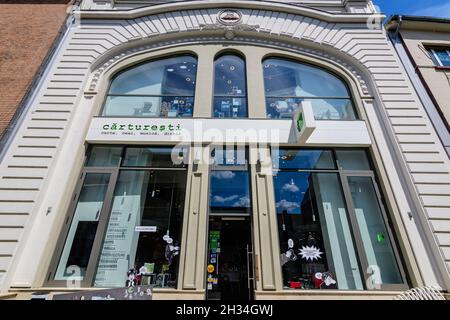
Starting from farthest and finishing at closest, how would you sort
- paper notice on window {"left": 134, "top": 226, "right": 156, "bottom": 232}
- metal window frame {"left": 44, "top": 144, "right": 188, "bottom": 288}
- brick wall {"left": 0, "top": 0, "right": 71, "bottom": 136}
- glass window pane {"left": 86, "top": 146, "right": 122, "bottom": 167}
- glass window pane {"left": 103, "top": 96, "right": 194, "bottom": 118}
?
glass window pane {"left": 103, "top": 96, "right": 194, "bottom": 118}
brick wall {"left": 0, "top": 0, "right": 71, "bottom": 136}
glass window pane {"left": 86, "top": 146, "right": 122, "bottom": 167}
paper notice on window {"left": 134, "top": 226, "right": 156, "bottom": 232}
metal window frame {"left": 44, "top": 144, "right": 188, "bottom": 288}

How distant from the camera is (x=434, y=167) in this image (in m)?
6.17

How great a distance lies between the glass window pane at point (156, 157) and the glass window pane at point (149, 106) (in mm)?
1218

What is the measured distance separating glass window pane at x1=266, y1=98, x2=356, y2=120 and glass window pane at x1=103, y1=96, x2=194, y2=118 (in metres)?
2.69

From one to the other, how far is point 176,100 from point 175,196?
130 inches

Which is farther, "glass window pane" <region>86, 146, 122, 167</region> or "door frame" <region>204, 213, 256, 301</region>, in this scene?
"glass window pane" <region>86, 146, 122, 167</region>

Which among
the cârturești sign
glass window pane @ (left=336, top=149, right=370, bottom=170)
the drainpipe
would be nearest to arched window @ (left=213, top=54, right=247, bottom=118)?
the cârturești sign

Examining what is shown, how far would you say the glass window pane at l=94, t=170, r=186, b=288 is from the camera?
5551 millimetres

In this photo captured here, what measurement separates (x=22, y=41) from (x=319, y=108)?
1033 cm

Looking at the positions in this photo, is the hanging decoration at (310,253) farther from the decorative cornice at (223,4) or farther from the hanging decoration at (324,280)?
the decorative cornice at (223,4)

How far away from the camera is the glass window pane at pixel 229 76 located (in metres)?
8.13

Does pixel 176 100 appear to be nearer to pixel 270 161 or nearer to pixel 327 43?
pixel 270 161

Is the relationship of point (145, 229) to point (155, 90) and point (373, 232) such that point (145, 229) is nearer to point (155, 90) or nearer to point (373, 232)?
point (155, 90)

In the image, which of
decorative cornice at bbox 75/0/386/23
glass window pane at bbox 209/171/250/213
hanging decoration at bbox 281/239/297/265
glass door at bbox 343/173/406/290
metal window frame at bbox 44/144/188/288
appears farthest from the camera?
decorative cornice at bbox 75/0/386/23

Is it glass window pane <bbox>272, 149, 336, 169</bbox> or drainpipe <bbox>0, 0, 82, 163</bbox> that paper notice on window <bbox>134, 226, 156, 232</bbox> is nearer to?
glass window pane <bbox>272, 149, 336, 169</bbox>
